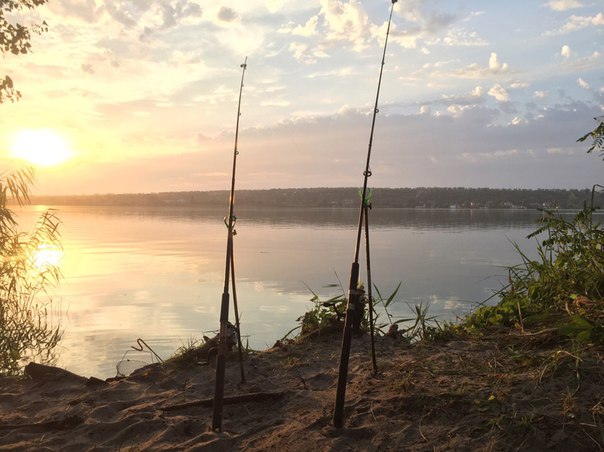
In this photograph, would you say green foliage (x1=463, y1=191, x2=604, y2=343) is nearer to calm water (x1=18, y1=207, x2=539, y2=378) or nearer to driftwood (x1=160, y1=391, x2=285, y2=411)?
driftwood (x1=160, y1=391, x2=285, y2=411)

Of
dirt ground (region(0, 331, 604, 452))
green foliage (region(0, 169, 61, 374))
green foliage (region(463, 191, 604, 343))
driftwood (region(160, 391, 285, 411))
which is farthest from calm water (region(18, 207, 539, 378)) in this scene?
green foliage (region(463, 191, 604, 343))

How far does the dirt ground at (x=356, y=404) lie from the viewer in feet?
11.4

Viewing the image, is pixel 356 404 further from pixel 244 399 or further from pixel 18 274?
pixel 18 274

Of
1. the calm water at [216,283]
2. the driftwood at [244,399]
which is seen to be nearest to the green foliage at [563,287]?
the driftwood at [244,399]

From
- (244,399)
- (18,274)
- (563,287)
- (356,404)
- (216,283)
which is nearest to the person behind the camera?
(356,404)

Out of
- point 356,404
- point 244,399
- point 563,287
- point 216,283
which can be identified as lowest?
point 216,283

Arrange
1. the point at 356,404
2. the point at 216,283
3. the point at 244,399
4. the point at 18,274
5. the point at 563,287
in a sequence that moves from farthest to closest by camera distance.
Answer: the point at 216,283 < the point at 18,274 < the point at 563,287 < the point at 244,399 < the point at 356,404

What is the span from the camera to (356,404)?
415cm

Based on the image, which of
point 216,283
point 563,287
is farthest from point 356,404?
point 216,283

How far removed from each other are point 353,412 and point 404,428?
19.2 inches

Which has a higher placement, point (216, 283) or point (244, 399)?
point (244, 399)

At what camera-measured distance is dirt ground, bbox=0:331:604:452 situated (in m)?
3.46

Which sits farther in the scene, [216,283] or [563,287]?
[216,283]

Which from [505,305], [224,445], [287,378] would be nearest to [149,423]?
[224,445]
